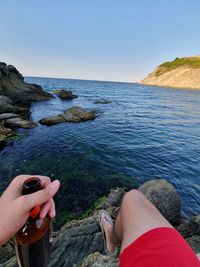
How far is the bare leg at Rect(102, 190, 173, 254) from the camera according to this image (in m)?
2.68

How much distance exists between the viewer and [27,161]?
46.3 ft

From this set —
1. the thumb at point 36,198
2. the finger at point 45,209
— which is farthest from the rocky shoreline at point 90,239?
the thumb at point 36,198

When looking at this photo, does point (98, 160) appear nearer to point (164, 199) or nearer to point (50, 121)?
point (164, 199)

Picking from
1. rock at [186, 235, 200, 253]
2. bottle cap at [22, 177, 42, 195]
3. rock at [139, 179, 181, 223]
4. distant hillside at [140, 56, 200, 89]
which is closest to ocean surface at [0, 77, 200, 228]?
rock at [139, 179, 181, 223]

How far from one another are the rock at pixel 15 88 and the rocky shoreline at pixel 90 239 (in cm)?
3427

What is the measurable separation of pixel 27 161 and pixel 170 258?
13219 mm

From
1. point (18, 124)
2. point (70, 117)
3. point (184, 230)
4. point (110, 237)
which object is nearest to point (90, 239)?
point (110, 237)

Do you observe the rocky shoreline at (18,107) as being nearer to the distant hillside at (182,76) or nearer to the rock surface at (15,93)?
the rock surface at (15,93)

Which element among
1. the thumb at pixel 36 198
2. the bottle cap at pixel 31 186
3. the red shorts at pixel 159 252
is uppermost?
the bottle cap at pixel 31 186

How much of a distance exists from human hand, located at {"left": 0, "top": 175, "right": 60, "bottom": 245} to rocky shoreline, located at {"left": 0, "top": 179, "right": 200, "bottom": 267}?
3.11m

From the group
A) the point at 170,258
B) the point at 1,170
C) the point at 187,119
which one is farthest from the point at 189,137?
the point at 170,258

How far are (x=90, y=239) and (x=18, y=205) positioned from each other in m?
4.56

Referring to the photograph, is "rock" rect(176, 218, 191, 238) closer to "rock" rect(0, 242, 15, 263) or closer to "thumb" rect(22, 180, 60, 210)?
"rock" rect(0, 242, 15, 263)

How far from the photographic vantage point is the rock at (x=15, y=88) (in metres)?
38.0
